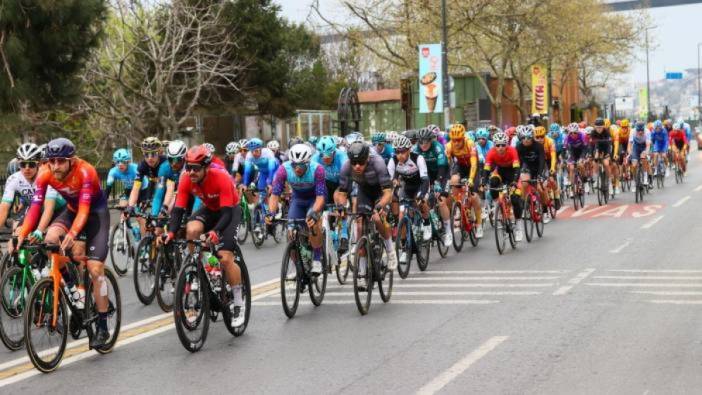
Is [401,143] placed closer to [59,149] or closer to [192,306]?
[192,306]

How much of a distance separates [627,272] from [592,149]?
1249cm

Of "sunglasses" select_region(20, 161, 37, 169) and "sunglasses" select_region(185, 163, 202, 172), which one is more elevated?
"sunglasses" select_region(20, 161, 37, 169)

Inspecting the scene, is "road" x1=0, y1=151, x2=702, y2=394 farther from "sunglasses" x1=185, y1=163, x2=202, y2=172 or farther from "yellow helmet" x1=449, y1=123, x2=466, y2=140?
"yellow helmet" x1=449, y1=123, x2=466, y2=140

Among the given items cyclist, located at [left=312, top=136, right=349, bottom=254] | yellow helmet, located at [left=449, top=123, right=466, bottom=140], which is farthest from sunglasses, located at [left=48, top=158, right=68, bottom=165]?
yellow helmet, located at [left=449, top=123, right=466, bottom=140]

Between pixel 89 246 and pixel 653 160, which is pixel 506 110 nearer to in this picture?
pixel 653 160

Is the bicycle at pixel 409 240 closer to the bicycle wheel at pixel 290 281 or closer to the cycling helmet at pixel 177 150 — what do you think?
the bicycle wheel at pixel 290 281

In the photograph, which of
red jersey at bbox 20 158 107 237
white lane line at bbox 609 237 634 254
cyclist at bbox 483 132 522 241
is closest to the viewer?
red jersey at bbox 20 158 107 237

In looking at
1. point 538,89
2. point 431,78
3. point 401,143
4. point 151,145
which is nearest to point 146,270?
point 151,145

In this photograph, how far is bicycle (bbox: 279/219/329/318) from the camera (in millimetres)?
10828

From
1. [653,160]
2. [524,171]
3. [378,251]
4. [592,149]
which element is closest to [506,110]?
[653,160]

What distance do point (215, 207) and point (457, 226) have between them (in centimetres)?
807

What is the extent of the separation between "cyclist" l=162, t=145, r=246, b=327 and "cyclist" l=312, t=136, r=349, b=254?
11.1ft

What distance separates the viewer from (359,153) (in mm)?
11812

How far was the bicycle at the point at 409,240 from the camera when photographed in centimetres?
1383
